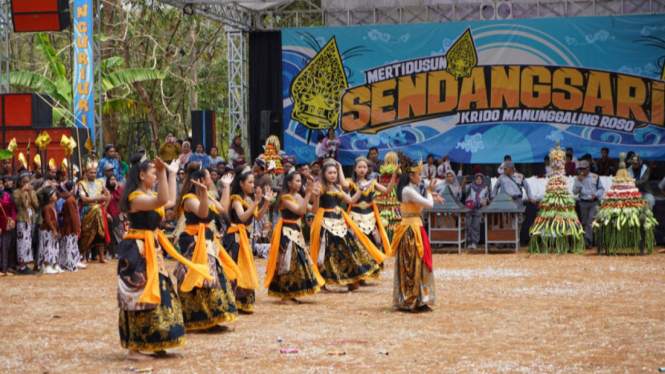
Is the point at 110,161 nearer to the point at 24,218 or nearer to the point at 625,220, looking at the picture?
the point at 24,218

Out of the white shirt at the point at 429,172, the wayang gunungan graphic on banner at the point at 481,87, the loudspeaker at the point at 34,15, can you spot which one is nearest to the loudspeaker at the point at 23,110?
the loudspeaker at the point at 34,15

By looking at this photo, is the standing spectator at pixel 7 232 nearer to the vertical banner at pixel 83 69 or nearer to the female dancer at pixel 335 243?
the vertical banner at pixel 83 69

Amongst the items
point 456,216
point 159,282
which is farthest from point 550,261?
point 159,282

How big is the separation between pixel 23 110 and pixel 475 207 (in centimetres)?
863

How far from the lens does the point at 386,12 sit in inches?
763

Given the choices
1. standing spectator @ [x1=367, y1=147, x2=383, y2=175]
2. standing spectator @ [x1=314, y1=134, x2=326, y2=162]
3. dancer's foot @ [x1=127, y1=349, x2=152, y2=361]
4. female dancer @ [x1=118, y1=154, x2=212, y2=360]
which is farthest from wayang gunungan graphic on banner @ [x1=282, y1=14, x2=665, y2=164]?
dancer's foot @ [x1=127, y1=349, x2=152, y2=361]

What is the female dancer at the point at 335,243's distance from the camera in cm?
1019

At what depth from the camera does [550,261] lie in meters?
13.7

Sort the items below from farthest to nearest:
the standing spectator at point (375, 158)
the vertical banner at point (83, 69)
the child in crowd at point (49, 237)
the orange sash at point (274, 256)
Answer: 1. the standing spectator at point (375, 158)
2. the vertical banner at point (83, 69)
3. the child in crowd at point (49, 237)
4. the orange sash at point (274, 256)

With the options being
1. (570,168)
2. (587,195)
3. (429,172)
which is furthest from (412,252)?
(570,168)

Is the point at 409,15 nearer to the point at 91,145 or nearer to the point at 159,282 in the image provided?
the point at 91,145

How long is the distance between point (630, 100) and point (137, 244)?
14299 mm

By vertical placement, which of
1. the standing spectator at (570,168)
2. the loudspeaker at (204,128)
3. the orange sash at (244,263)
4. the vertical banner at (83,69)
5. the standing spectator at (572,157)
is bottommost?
the orange sash at (244,263)

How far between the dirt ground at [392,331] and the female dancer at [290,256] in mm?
205
